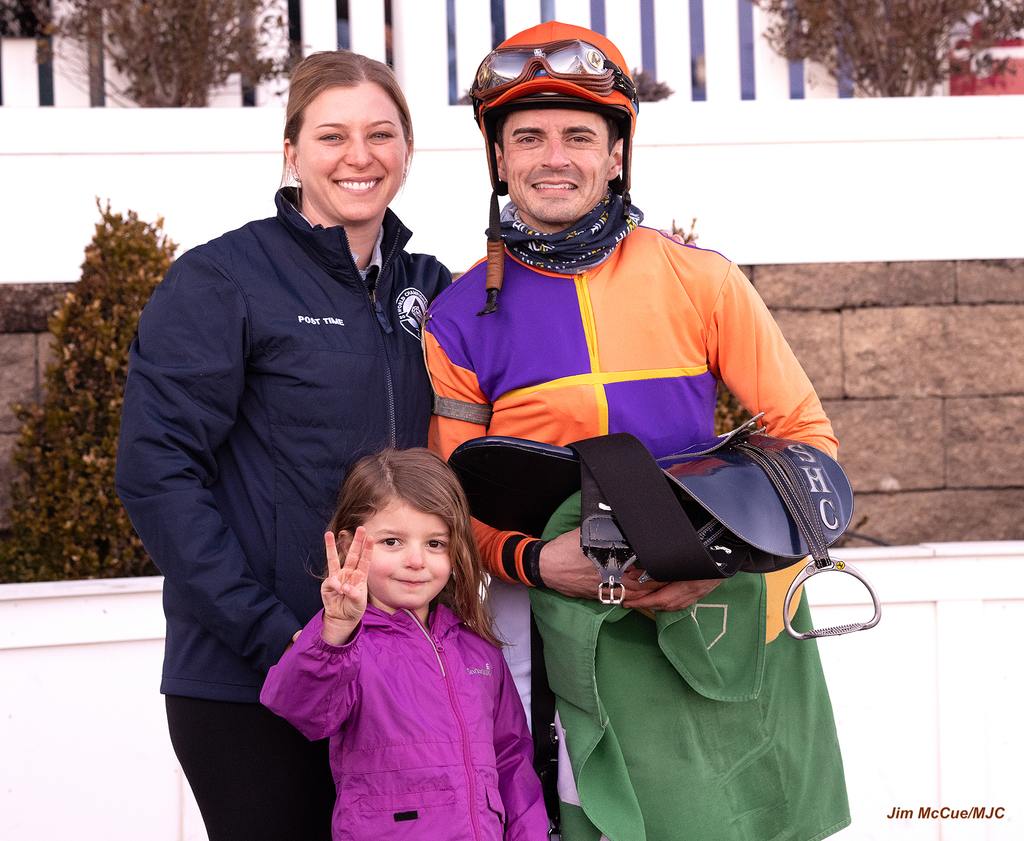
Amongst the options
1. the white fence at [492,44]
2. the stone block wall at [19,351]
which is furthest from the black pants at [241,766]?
the white fence at [492,44]

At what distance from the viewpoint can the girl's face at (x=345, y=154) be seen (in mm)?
2479

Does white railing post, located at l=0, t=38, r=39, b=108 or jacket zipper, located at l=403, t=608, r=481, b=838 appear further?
white railing post, located at l=0, t=38, r=39, b=108

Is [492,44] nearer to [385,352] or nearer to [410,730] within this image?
[385,352]

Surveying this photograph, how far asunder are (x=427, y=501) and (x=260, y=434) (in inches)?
13.1

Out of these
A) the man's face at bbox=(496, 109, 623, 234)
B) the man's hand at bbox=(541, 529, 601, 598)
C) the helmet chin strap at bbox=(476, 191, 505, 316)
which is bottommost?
the man's hand at bbox=(541, 529, 601, 598)

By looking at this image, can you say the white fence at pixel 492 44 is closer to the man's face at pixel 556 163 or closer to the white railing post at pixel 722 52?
the white railing post at pixel 722 52

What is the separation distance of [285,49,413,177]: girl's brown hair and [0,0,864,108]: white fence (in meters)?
3.65

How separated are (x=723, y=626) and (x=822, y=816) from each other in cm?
40

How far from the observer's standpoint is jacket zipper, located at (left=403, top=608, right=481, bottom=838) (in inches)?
84.0

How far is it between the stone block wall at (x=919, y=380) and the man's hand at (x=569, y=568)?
11.4 feet

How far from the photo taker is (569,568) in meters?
2.26

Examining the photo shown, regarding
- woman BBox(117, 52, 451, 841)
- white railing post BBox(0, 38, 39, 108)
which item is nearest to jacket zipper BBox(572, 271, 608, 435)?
woman BBox(117, 52, 451, 841)

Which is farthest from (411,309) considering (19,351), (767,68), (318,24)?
(767,68)

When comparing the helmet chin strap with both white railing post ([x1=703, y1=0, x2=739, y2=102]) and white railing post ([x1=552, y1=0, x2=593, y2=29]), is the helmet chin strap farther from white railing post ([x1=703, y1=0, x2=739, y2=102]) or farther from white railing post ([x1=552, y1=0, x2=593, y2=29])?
white railing post ([x1=703, y1=0, x2=739, y2=102])
